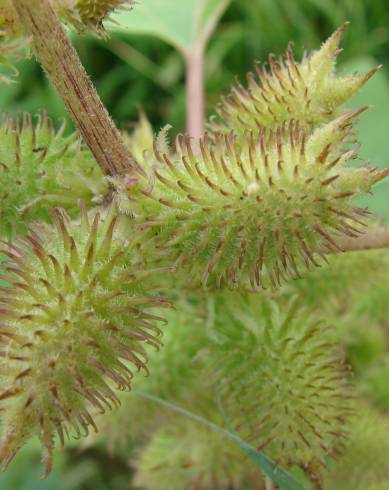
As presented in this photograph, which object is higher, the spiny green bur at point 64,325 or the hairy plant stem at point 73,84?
the hairy plant stem at point 73,84

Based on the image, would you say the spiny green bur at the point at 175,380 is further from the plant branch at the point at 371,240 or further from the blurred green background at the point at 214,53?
the blurred green background at the point at 214,53

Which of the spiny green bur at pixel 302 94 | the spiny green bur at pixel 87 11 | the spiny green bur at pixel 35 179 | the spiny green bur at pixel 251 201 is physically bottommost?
the spiny green bur at pixel 251 201

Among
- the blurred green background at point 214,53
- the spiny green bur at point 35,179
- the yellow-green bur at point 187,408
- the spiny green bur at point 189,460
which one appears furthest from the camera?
the blurred green background at point 214,53

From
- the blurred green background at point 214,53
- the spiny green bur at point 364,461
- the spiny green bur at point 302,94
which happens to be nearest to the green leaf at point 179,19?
the spiny green bur at point 302,94

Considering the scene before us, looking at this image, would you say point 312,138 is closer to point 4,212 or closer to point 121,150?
point 121,150

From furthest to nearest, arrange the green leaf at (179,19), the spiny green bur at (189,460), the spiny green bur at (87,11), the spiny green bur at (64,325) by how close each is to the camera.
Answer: the green leaf at (179,19), the spiny green bur at (189,460), the spiny green bur at (87,11), the spiny green bur at (64,325)
